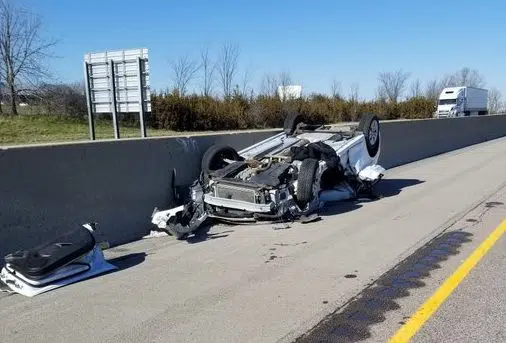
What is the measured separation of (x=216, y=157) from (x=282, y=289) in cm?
415

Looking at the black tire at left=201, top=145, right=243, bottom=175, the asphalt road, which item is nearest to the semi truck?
the black tire at left=201, top=145, right=243, bottom=175

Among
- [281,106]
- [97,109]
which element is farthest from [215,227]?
[281,106]

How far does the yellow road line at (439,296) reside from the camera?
4.05 meters

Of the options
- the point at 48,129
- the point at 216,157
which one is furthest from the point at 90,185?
the point at 48,129

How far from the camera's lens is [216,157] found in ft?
29.5

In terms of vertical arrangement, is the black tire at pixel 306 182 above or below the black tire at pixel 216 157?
below

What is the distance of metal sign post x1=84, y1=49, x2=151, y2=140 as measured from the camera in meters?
13.8

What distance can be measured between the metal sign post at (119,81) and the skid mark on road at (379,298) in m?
9.16

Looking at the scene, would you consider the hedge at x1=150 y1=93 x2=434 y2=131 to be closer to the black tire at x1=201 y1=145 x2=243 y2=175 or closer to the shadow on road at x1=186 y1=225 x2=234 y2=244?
the black tire at x1=201 y1=145 x2=243 y2=175

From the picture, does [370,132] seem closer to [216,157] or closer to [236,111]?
[216,157]

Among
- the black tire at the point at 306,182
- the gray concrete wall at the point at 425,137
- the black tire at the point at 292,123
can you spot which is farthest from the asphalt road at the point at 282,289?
the gray concrete wall at the point at 425,137

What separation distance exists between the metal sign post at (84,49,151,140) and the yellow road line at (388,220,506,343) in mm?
9382

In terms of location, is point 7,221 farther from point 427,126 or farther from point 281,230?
point 427,126

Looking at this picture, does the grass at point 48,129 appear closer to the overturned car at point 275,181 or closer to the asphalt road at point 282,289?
the overturned car at point 275,181
